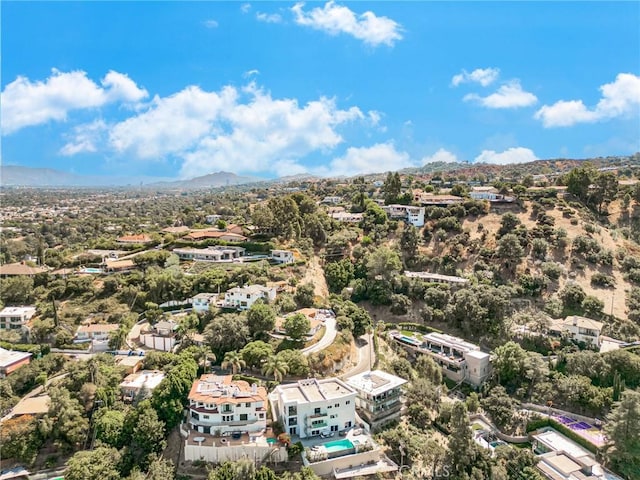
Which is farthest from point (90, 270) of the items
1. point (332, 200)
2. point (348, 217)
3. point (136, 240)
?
point (332, 200)

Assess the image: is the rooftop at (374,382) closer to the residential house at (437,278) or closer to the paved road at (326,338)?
the paved road at (326,338)

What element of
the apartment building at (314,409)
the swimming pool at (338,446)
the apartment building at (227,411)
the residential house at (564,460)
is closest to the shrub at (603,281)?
the residential house at (564,460)

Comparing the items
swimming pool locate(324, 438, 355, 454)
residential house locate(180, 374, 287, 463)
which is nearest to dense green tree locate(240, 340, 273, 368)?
residential house locate(180, 374, 287, 463)

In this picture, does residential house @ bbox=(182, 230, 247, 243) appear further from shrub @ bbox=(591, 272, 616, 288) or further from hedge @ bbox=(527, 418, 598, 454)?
shrub @ bbox=(591, 272, 616, 288)

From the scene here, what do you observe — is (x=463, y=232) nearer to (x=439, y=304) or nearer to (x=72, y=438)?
(x=439, y=304)

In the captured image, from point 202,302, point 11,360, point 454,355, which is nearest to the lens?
point 11,360

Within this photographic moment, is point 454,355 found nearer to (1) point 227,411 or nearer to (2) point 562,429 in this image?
(2) point 562,429

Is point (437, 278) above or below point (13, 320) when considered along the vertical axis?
above
